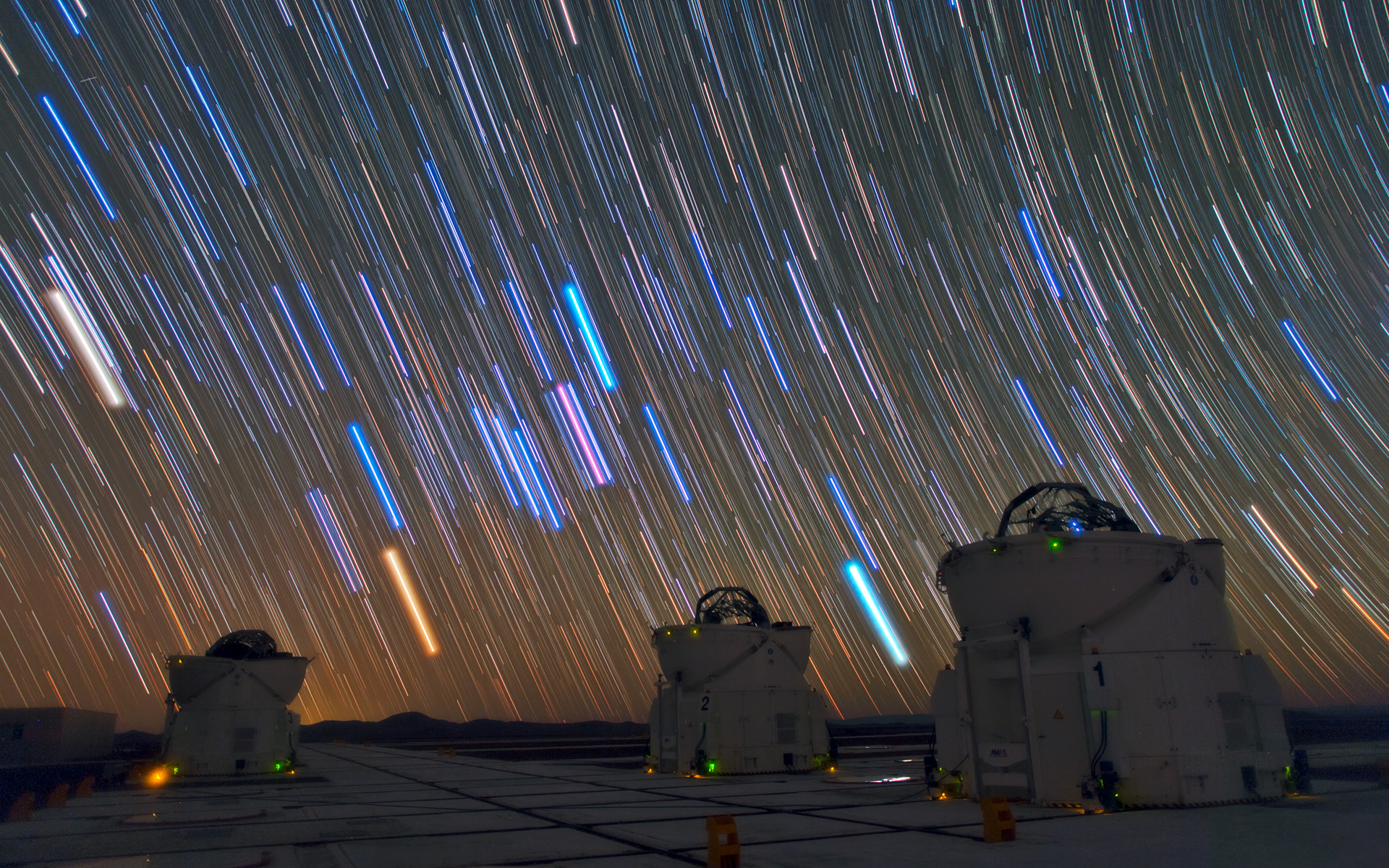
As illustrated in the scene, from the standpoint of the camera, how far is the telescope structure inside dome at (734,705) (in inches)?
1018

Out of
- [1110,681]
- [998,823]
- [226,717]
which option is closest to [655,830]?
[998,823]

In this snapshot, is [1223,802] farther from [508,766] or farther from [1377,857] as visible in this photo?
[508,766]

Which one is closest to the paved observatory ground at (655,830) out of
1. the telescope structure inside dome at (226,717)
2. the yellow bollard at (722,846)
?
the yellow bollard at (722,846)

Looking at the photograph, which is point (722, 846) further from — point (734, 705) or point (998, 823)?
point (734, 705)

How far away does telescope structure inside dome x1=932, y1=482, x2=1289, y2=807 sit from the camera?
14750 mm

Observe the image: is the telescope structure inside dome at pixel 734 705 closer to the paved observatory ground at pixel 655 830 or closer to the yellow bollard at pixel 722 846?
the paved observatory ground at pixel 655 830

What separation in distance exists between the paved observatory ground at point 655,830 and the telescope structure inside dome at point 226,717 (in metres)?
8.10

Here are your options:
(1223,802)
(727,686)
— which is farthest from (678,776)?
(1223,802)

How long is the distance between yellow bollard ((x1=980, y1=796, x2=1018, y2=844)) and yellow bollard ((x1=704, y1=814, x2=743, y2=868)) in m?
3.84

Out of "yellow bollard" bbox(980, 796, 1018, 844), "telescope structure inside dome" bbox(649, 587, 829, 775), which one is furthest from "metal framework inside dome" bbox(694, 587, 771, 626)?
"yellow bollard" bbox(980, 796, 1018, 844)

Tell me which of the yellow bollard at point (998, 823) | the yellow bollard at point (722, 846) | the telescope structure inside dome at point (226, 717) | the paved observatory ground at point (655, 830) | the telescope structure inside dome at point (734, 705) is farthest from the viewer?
the telescope structure inside dome at point (226, 717)

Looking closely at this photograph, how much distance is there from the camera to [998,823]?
36.8 ft

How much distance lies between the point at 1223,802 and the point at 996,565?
5.69 meters

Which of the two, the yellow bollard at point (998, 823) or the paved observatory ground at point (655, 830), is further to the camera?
the yellow bollard at point (998, 823)
